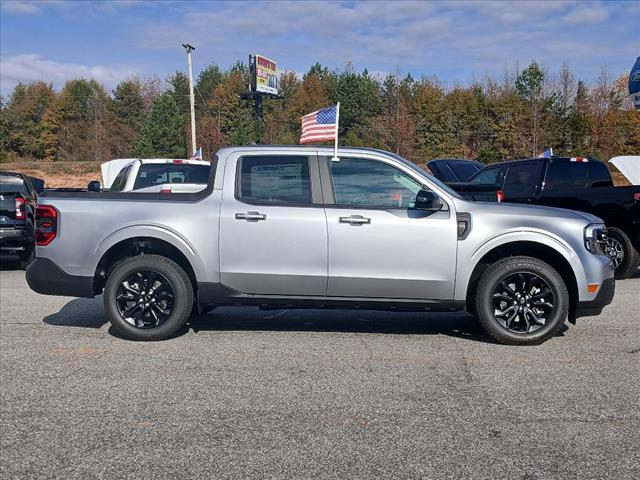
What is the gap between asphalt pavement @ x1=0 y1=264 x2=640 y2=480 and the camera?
12.3ft

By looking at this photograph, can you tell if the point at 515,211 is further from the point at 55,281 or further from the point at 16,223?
the point at 16,223

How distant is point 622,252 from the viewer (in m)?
10.7

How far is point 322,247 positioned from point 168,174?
19.8ft

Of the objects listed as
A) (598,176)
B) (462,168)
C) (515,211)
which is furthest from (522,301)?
(462,168)

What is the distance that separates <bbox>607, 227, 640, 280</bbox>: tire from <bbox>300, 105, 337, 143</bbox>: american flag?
528cm

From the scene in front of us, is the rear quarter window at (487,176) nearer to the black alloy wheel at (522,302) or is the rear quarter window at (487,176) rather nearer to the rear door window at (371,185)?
the black alloy wheel at (522,302)

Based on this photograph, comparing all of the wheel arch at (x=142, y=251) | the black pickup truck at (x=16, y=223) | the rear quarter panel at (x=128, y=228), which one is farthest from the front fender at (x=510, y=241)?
the black pickup truck at (x=16, y=223)

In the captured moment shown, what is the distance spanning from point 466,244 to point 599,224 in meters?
1.40

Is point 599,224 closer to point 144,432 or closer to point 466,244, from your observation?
point 466,244

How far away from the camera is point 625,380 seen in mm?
5168

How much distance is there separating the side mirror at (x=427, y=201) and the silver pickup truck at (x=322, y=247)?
0.01 meters

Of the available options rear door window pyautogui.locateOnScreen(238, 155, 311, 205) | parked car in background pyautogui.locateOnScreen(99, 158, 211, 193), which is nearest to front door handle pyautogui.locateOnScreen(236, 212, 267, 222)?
rear door window pyautogui.locateOnScreen(238, 155, 311, 205)

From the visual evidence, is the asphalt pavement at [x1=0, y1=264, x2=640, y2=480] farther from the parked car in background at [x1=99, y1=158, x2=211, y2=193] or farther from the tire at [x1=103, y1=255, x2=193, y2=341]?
the parked car in background at [x1=99, y1=158, x2=211, y2=193]

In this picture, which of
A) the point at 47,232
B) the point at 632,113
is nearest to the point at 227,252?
the point at 47,232
